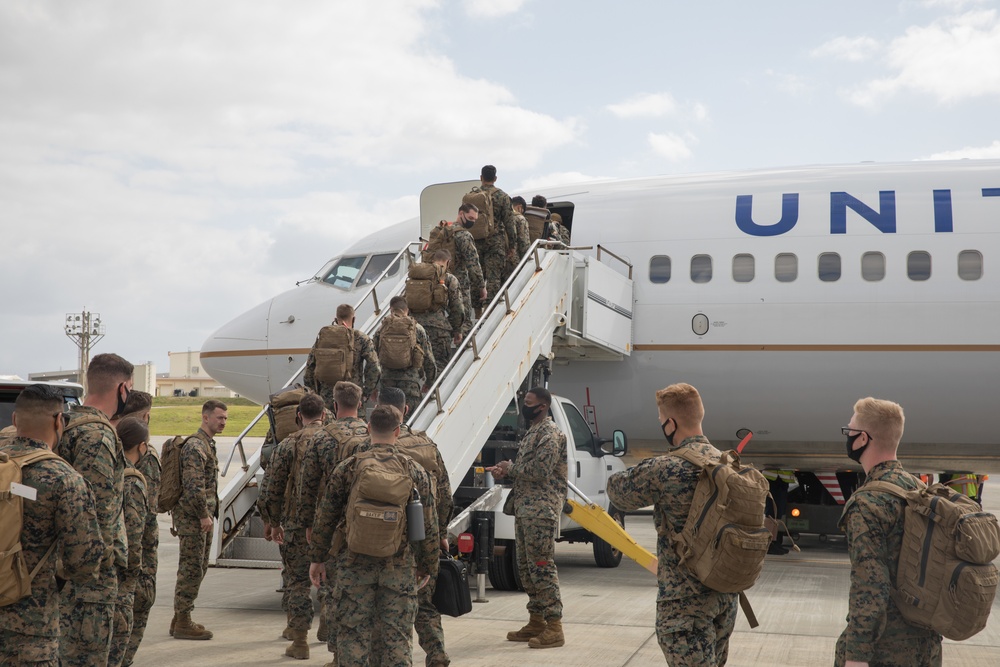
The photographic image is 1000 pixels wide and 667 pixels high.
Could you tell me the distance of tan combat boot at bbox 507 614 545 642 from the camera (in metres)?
7.50

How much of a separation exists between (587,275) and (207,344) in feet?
19.0

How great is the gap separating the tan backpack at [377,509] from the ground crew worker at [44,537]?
1.34m

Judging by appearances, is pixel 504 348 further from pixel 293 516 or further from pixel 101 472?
pixel 101 472

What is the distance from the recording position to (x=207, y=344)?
1398 cm

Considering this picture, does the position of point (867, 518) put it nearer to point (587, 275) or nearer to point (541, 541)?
point (541, 541)

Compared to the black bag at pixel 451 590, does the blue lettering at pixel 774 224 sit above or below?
above

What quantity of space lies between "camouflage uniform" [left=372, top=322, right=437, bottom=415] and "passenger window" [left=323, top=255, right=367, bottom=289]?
461cm

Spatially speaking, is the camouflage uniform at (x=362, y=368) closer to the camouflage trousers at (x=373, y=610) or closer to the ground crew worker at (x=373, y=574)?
the ground crew worker at (x=373, y=574)

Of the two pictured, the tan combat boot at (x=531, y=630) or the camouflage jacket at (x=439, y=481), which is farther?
the tan combat boot at (x=531, y=630)

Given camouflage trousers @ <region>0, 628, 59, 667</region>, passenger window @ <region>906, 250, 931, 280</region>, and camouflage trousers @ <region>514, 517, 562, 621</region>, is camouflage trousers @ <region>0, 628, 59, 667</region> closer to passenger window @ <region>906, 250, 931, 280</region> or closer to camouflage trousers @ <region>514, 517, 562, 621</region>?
camouflage trousers @ <region>514, 517, 562, 621</region>

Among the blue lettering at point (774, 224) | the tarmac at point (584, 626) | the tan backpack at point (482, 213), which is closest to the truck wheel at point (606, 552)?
the tarmac at point (584, 626)

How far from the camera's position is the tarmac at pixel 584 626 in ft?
23.2

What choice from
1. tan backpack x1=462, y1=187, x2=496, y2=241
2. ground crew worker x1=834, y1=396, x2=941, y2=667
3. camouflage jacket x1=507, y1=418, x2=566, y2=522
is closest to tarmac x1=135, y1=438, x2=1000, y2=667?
camouflage jacket x1=507, y1=418, x2=566, y2=522

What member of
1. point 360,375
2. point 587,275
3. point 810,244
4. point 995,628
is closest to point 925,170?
point 810,244
